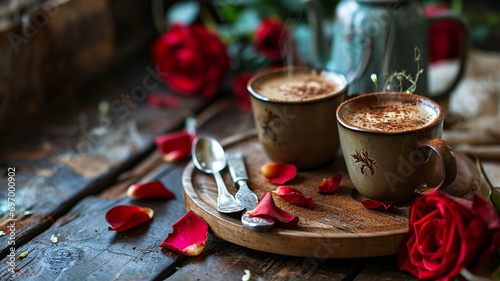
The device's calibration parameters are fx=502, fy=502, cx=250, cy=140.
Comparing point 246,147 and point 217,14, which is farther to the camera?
point 217,14

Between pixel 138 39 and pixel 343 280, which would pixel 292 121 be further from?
pixel 138 39

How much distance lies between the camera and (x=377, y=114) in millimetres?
621

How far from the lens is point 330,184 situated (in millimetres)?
650

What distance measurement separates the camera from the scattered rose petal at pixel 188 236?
1.94ft

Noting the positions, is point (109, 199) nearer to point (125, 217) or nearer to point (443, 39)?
point (125, 217)

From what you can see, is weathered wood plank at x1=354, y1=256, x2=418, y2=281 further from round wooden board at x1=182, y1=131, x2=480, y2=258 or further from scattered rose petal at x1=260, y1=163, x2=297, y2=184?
scattered rose petal at x1=260, y1=163, x2=297, y2=184

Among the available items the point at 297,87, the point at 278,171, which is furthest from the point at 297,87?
the point at 278,171

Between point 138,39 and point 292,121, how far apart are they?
2.60ft

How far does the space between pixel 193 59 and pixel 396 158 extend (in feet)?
2.08

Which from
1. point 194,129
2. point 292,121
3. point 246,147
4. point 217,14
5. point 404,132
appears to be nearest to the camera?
point 404,132

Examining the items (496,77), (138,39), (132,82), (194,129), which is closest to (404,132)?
(194,129)

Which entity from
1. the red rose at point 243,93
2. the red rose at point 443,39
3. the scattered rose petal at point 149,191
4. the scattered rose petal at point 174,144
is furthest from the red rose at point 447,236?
the red rose at point 443,39

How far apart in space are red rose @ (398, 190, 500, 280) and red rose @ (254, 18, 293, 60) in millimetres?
638

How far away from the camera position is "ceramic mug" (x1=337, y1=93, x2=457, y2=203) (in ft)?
1.79
